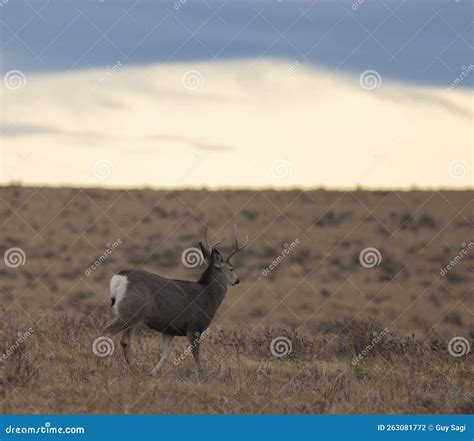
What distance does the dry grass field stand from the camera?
1175 centimetres

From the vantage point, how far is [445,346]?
16.3 m

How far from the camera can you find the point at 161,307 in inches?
542

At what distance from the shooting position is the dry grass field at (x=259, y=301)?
11.8 m

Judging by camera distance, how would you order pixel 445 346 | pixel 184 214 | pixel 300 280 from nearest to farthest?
pixel 445 346 < pixel 300 280 < pixel 184 214

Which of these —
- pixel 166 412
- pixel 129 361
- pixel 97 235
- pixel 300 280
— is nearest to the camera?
pixel 166 412

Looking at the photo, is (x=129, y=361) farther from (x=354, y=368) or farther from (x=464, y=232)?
(x=464, y=232)

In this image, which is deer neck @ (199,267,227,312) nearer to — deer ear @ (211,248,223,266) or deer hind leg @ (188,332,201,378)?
deer ear @ (211,248,223,266)

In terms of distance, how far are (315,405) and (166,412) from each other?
1786mm

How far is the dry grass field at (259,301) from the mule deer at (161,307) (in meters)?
0.35

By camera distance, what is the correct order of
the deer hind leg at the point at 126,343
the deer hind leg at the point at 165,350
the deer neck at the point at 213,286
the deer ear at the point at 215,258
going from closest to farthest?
the deer hind leg at the point at 165,350 < the deer hind leg at the point at 126,343 < the deer neck at the point at 213,286 < the deer ear at the point at 215,258

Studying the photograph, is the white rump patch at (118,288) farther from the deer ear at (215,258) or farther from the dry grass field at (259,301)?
the deer ear at (215,258)

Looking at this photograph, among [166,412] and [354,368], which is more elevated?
[354,368]

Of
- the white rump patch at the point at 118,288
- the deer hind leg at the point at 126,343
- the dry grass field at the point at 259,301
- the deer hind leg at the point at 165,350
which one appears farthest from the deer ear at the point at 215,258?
the deer hind leg at the point at 126,343

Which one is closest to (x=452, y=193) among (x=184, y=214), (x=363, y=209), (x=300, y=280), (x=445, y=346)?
(x=363, y=209)
